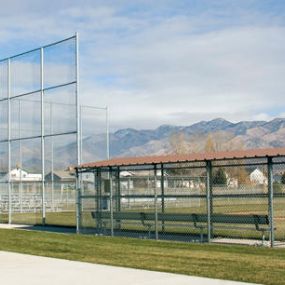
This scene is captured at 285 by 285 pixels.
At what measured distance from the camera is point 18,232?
22.2 meters

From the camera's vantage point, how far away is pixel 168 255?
1405 cm

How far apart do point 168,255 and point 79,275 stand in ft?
11.1

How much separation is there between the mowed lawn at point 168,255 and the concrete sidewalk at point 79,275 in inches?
21.4

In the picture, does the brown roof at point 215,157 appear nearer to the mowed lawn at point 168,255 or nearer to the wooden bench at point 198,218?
the wooden bench at point 198,218

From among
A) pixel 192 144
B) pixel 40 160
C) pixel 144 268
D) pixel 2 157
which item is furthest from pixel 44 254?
pixel 192 144

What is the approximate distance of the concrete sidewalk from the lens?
33.6 ft

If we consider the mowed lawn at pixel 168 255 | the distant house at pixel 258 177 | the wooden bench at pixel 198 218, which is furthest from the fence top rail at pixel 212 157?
the distant house at pixel 258 177

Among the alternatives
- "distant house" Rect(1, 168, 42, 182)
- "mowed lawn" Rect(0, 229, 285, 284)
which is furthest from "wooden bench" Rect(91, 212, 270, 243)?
"distant house" Rect(1, 168, 42, 182)

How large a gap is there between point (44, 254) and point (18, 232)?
750 centimetres

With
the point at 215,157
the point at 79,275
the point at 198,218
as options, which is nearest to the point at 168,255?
the point at 79,275

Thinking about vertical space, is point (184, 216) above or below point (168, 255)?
above

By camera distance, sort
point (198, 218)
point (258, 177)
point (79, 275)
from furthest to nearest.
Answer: point (258, 177), point (198, 218), point (79, 275)

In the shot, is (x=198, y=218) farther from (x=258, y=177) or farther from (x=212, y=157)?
(x=258, y=177)

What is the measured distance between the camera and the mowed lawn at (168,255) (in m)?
11.3
